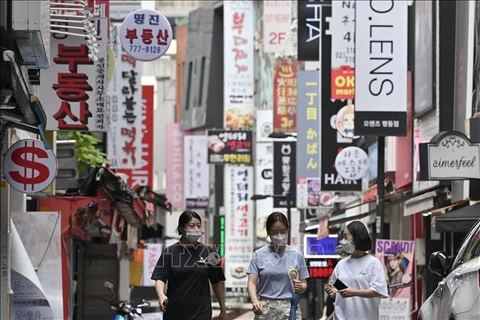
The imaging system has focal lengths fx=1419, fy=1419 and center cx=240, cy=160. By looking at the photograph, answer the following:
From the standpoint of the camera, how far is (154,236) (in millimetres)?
37781

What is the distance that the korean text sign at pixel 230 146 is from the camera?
58.0 metres

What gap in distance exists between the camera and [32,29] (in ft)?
44.2

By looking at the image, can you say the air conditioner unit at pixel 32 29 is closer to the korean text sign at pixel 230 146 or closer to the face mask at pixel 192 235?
the face mask at pixel 192 235

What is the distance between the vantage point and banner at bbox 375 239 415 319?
71.6 ft

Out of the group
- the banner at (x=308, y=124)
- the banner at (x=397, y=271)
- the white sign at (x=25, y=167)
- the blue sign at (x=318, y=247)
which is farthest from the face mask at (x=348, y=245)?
the blue sign at (x=318, y=247)

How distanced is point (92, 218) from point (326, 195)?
65.9 feet

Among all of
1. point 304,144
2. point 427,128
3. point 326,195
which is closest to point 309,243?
point 304,144

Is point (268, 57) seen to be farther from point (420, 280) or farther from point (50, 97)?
point (50, 97)

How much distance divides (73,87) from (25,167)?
2.98 m

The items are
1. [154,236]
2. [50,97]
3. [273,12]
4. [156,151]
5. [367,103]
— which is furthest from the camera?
[156,151]

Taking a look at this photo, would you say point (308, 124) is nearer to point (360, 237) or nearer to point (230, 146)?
point (230, 146)

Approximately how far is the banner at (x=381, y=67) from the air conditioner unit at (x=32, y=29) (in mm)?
9749

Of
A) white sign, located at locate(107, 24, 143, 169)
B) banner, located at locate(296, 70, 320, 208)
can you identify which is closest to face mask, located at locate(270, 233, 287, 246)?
white sign, located at locate(107, 24, 143, 169)

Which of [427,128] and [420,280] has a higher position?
[427,128]
